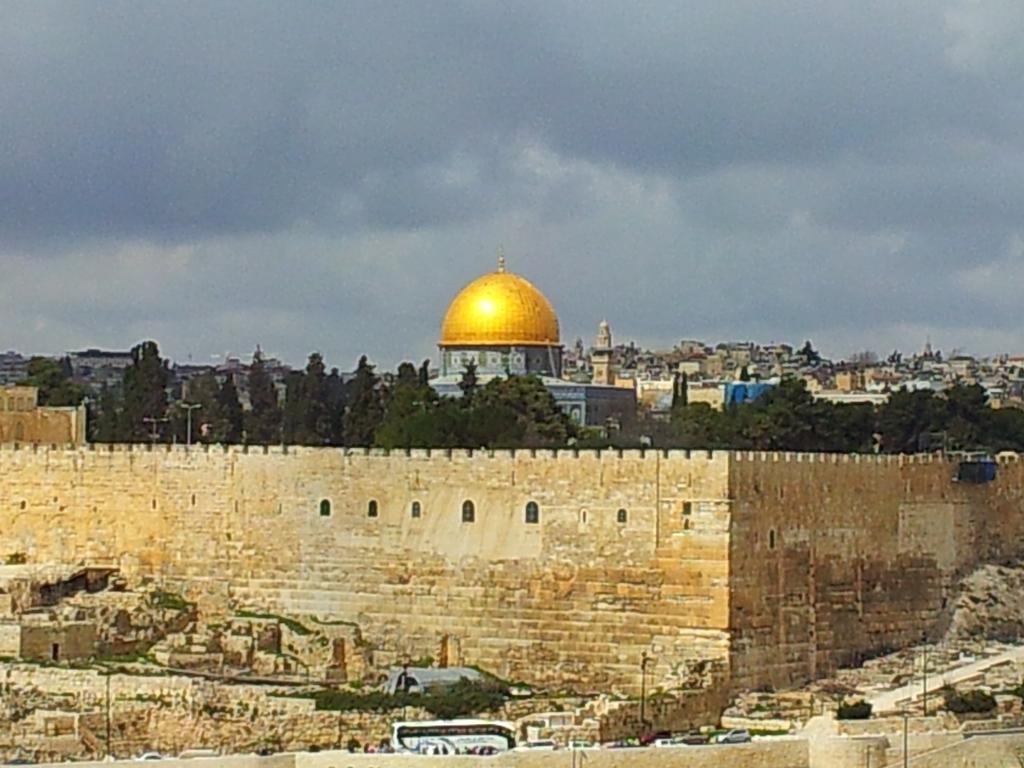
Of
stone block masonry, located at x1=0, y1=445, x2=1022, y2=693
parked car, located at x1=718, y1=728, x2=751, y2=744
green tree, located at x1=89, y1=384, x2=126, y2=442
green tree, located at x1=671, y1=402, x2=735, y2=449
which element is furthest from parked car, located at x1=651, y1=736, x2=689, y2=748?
green tree, located at x1=89, y1=384, x2=126, y2=442

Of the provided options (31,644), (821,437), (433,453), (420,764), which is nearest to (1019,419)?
(821,437)

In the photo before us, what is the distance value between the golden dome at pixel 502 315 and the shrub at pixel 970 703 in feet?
114

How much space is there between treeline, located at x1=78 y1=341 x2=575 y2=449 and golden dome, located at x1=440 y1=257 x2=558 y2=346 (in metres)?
4.87

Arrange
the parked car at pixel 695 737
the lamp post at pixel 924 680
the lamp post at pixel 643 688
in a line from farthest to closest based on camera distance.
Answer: the lamp post at pixel 924 680, the lamp post at pixel 643 688, the parked car at pixel 695 737

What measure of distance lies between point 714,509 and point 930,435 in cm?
1803

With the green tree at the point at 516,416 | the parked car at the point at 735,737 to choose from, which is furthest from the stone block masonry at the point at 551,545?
the green tree at the point at 516,416

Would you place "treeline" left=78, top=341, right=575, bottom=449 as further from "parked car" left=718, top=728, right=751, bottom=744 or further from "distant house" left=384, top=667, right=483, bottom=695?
"parked car" left=718, top=728, right=751, bottom=744

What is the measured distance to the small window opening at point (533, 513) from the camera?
37.2 metres

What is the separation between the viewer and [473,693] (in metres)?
34.6

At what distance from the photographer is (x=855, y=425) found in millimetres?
52031

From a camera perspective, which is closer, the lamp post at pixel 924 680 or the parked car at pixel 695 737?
the parked car at pixel 695 737

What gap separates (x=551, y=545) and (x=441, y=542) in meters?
1.78

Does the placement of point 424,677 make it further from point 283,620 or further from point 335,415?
point 335,415

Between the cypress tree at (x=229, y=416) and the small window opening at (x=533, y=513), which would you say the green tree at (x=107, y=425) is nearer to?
the cypress tree at (x=229, y=416)
